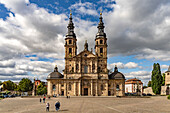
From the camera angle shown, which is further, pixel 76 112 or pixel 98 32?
pixel 98 32

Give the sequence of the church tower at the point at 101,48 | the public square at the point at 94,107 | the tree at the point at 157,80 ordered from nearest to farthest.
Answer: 1. the public square at the point at 94,107
2. the tree at the point at 157,80
3. the church tower at the point at 101,48

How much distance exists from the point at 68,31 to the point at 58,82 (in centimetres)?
2362

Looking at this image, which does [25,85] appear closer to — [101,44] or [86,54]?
[86,54]

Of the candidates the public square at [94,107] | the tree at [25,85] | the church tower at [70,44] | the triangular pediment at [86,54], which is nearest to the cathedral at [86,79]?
the triangular pediment at [86,54]

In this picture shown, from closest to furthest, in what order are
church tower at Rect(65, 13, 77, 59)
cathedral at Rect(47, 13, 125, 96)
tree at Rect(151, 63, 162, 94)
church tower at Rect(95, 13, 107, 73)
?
cathedral at Rect(47, 13, 125, 96), tree at Rect(151, 63, 162, 94), church tower at Rect(95, 13, 107, 73), church tower at Rect(65, 13, 77, 59)

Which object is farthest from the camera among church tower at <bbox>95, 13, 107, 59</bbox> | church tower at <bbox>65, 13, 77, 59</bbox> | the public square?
church tower at <bbox>65, 13, 77, 59</bbox>

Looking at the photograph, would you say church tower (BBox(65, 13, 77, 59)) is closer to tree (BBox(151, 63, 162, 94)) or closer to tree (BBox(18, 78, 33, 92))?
tree (BBox(18, 78, 33, 92))

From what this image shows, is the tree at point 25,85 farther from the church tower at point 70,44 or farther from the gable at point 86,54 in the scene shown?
the gable at point 86,54

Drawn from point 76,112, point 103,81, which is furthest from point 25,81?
point 76,112

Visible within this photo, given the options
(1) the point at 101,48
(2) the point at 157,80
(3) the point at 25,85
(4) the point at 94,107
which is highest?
(1) the point at 101,48

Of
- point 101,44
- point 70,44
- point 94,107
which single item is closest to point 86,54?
point 101,44

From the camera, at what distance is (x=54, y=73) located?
7388 cm

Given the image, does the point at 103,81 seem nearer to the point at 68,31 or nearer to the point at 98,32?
the point at 98,32

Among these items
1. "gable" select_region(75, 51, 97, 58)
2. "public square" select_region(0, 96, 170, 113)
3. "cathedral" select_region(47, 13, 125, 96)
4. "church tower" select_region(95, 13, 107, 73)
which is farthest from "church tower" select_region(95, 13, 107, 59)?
"public square" select_region(0, 96, 170, 113)
